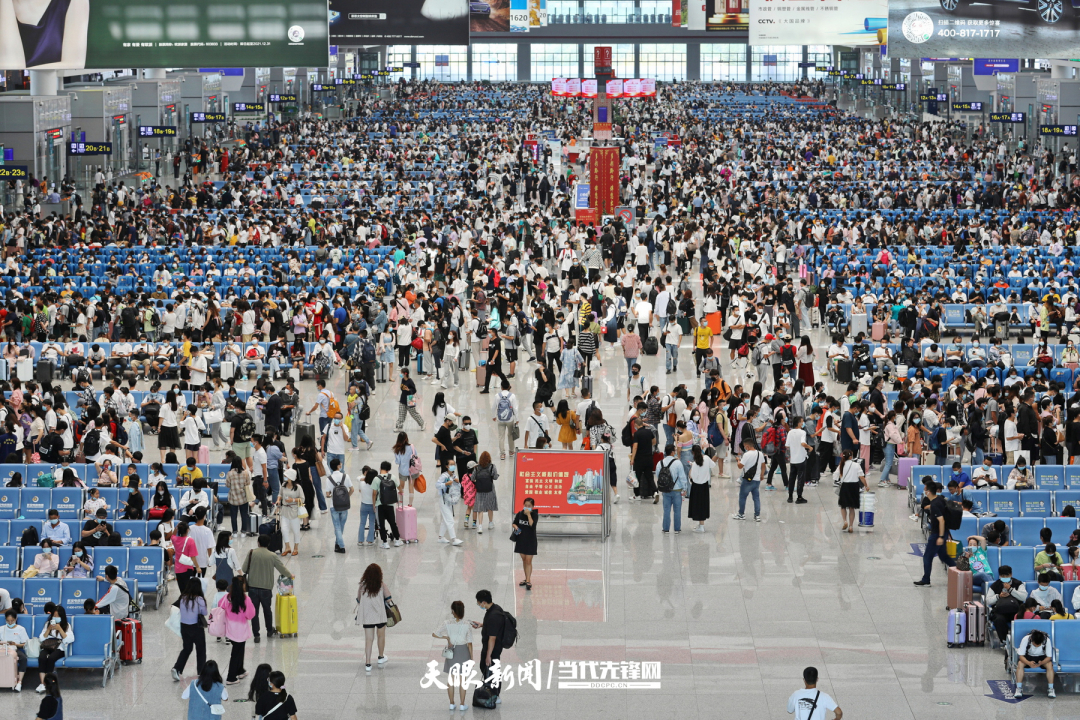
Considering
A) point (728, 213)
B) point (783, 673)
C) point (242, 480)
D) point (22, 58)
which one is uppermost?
point (22, 58)

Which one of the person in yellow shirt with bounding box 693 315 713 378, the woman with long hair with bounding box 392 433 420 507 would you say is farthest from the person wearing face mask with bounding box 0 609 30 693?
the person in yellow shirt with bounding box 693 315 713 378

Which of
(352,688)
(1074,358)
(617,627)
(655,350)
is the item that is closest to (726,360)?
(655,350)

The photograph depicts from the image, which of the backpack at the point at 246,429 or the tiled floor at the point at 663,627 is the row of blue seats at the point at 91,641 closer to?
the tiled floor at the point at 663,627

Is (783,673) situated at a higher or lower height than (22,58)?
lower

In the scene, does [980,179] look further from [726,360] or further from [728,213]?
[726,360]

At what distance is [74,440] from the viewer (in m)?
19.1

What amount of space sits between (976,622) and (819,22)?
3123cm

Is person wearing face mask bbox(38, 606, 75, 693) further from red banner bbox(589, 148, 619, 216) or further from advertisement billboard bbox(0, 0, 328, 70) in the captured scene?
red banner bbox(589, 148, 619, 216)

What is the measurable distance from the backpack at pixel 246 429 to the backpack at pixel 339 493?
263 centimetres

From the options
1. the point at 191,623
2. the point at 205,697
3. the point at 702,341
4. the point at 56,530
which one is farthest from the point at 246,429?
the point at 702,341

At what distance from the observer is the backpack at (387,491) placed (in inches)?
607

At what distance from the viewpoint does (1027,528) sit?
14.8 metres

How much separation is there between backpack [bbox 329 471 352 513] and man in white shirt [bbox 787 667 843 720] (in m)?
6.41

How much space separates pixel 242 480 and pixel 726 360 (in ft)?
38.5
